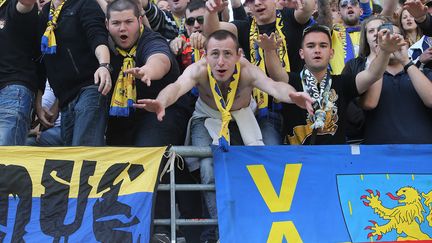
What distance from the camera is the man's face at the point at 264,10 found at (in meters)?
6.37

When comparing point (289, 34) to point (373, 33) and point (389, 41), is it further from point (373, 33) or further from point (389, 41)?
point (389, 41)

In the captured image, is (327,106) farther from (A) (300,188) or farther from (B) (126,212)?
(B) (126,212)

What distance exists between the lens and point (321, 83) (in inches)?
232

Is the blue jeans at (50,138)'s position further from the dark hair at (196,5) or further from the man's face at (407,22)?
the man's face at (407,22)

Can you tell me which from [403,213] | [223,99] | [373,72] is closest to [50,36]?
[223,99]

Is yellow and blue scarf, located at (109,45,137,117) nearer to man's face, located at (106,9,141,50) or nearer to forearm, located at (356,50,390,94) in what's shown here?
man's face, located at (106,9,141,50)

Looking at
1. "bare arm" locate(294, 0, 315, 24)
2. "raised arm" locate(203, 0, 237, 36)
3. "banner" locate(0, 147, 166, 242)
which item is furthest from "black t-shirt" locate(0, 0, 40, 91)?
"bare arm" locate(294, 0, 315, 24)

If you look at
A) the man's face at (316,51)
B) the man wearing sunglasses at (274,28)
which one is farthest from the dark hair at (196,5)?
the man's face at (316,51)

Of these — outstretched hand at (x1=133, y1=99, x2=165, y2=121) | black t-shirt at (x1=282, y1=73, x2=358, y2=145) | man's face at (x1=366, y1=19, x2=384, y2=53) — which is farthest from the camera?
man's face at (x1=366, y1=19, x2=384, y2=53)

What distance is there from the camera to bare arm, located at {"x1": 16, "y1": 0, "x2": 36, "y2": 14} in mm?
5949

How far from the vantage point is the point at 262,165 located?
5348mm

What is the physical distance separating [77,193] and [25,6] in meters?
1.89

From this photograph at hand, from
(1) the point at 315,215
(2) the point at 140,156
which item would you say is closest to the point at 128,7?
(2) the point at 140,156

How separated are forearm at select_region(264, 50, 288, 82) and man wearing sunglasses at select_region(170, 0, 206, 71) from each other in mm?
707
